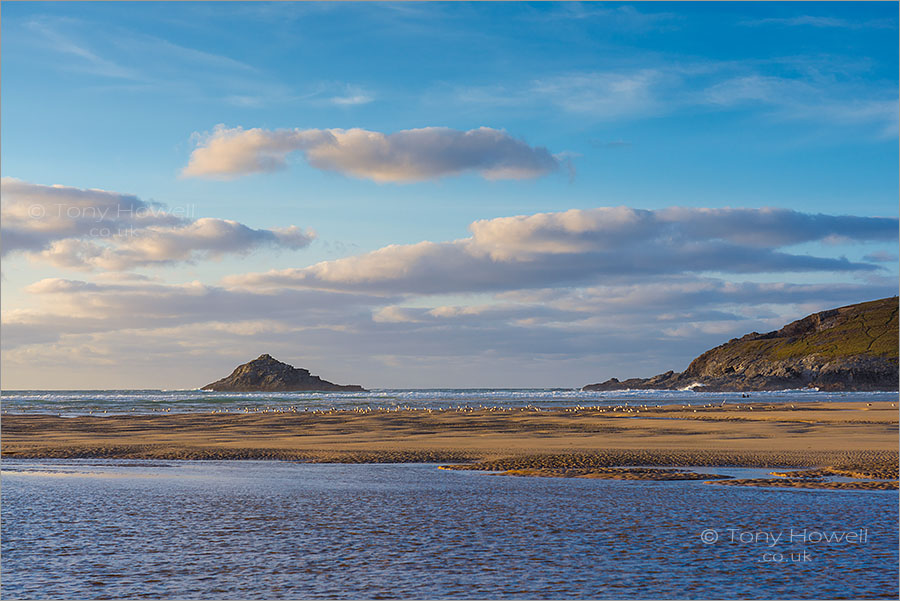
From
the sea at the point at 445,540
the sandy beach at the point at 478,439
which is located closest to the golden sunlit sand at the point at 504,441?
the sandy beach at the point at 478,439

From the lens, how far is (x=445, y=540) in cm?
2017

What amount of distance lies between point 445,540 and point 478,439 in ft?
112

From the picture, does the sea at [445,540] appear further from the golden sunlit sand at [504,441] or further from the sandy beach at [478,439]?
the sandy beach at [478,439]

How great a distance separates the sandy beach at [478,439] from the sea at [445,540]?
11.1m

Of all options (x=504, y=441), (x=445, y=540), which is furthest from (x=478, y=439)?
(x=445, y=540)

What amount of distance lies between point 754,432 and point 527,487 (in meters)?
32.6

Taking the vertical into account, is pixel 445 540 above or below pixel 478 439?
above

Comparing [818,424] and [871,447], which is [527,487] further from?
[818,424]

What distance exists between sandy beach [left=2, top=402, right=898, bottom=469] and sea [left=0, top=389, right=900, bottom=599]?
1111 centimetres

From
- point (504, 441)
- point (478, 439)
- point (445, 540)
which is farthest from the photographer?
point (478, 439)

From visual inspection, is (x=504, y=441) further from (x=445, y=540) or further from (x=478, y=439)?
(x=445, y=540)

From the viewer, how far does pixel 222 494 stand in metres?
28.8

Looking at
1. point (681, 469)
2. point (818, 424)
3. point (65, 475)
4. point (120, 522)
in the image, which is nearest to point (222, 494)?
point (120, 522)

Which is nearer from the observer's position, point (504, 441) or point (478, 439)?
point (504, 441)
